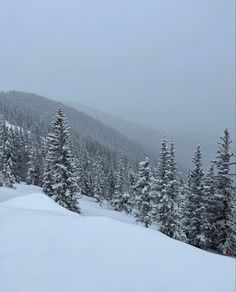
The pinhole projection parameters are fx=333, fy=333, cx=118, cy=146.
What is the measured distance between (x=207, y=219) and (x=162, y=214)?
4.02 metres

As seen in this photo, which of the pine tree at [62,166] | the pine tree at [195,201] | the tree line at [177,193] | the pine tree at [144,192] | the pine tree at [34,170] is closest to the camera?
the tree line at [177,193]

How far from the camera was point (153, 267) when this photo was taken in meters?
7.42

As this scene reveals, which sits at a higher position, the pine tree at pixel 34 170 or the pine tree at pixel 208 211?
the pine tree at pixel 208 211

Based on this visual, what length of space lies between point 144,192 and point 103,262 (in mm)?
24926

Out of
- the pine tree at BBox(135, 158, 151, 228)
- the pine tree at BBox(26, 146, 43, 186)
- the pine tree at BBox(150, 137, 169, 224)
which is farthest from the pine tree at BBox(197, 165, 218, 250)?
the pine tree at BBox(26, 146, 43, 186)

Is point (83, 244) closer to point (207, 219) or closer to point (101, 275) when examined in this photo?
point (101, 275)

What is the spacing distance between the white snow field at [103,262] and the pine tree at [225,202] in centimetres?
1840

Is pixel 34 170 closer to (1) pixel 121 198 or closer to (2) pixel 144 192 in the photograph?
(1) pixel 121 198

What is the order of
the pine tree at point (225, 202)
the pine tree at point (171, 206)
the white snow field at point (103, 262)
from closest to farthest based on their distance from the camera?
the white snow field at point (103, 262)
the pine tree at point (225, 202)
the pine tree at point (171, 206)

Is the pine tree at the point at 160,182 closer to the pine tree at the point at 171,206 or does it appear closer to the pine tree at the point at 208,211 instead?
the pine tree at the point at 171,206

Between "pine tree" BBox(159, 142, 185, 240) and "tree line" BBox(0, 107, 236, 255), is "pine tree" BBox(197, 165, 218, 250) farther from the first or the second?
"pine tree" BBox(159, 142, 185, 240)

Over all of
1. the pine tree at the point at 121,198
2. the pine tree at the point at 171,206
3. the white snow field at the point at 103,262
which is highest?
the white snow field at the point at 103,262

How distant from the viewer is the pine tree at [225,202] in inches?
1003

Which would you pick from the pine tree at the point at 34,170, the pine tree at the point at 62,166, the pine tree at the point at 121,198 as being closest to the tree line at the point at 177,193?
the pine tree at the point at 62,166
